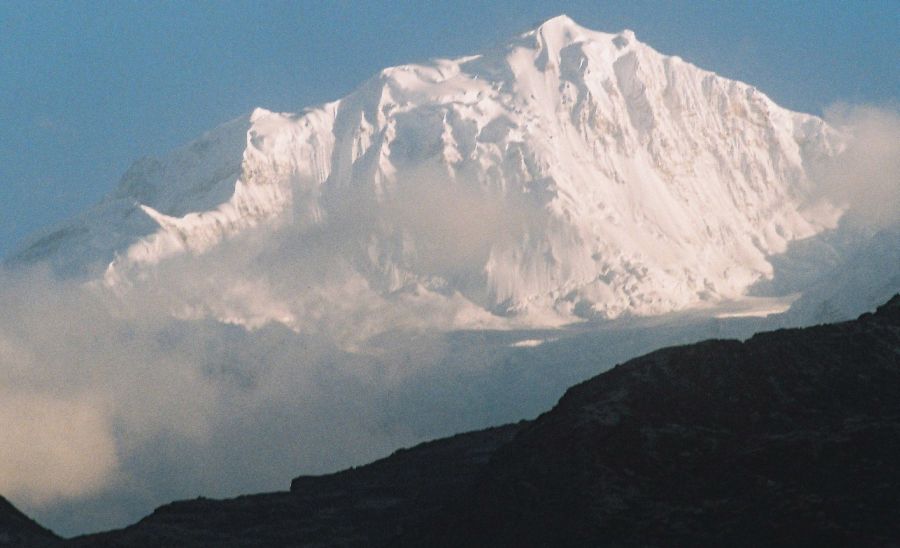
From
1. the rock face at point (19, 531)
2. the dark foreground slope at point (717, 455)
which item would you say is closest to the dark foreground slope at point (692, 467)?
the dark foreground slope at point (717, 455)

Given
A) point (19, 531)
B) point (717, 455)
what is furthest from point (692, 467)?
point (19, 531)

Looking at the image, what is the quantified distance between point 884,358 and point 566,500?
93.0 feet

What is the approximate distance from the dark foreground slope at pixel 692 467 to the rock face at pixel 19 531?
25.0 feet

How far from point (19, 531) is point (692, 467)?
59971mm

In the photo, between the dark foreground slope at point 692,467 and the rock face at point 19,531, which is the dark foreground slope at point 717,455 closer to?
the dark foreground slope at point 692,467

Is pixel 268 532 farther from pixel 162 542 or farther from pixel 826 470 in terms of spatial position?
pixel 826 470

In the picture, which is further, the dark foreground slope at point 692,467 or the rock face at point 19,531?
the rock face at point 19,531

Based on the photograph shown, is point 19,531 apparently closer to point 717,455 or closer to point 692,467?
point 692,467

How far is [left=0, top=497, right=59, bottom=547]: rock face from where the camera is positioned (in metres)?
132

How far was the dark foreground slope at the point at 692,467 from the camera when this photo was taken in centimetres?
9775

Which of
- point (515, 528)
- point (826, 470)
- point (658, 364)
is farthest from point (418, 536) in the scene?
point (826, 470)

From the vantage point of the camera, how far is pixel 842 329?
12331 cm

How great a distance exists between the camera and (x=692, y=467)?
348 ft

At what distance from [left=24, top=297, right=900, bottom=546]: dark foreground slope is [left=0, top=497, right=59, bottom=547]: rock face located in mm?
7634
